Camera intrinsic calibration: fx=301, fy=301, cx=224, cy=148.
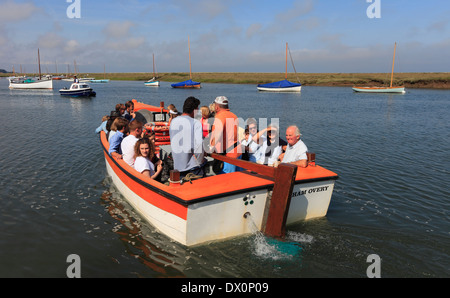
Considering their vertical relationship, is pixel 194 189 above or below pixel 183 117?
below

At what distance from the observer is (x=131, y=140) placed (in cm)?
645

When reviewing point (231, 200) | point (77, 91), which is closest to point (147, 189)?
point (231, 200)

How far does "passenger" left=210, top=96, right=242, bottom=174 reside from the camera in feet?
17.7

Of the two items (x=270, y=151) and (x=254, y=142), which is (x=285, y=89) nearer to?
(x=270, y=151)

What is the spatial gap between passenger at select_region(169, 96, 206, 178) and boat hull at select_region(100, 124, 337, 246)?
44 centimetres

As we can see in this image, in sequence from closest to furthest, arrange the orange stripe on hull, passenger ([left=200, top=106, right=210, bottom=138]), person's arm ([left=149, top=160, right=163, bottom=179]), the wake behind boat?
the wake behind boat, the orange stripe on hull, person's arm ([left=149, top=160, right=163, bottom=179]), passenger ([left=200, top=106, right=210, bottom=138])

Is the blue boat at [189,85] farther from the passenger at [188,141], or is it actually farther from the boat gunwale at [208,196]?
the passenger at [188,141]

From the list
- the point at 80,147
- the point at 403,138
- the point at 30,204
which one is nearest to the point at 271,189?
the point at 30,204

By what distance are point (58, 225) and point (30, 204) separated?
5.13 ft

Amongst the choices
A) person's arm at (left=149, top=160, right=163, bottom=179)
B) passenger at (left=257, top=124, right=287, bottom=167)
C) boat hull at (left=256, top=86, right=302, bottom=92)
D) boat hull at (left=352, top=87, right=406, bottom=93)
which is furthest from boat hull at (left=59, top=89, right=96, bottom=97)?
boat hull at (left=352, top=87, right=406, bottom=93)

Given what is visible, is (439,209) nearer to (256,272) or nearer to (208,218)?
(256,272)

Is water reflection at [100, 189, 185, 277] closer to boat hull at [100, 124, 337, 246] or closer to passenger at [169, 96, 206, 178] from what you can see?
boat hull at [100, 124, 337, 246]
